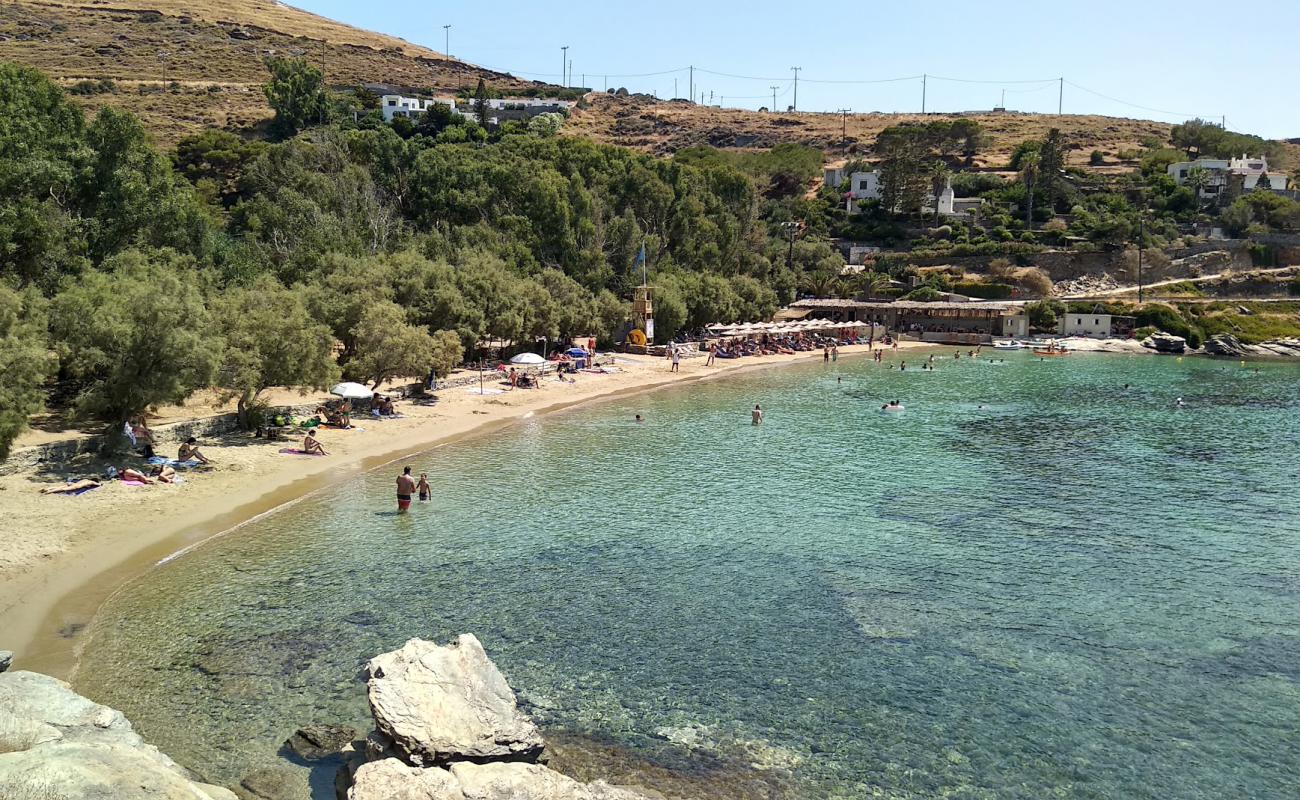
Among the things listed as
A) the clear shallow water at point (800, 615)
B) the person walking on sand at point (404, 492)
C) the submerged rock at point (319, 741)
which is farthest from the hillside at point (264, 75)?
the submerged rock at point (319, 741)

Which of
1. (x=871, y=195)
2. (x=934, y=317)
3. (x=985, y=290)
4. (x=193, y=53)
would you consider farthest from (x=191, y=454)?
(x=193, y=53)

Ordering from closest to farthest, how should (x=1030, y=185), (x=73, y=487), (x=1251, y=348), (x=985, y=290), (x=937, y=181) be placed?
(x=73, y=487) < (x=1251, y=348) < (x=985, y=290) < (x=1030, y=185) < (x=937, y=181)

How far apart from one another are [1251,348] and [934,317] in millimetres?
25983

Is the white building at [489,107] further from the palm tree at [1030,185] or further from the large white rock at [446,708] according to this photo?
the large white rock at [446,708]

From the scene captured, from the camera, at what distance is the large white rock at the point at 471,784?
1106cm

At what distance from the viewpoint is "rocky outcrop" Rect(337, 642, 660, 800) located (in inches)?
443

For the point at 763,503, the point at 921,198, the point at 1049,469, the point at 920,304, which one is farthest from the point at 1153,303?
the point at 763,503

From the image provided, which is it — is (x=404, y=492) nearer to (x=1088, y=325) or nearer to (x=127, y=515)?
(x=127, y=515)

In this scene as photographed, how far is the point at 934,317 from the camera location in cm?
8819

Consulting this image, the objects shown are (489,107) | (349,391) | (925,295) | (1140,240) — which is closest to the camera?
(349,391)

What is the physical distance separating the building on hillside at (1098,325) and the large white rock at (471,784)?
8448cm

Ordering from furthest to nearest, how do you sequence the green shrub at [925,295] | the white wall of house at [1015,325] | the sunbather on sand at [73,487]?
the green shrub at [925,295] → the white wall of house at [1015,325] → the sunbather on sand at [73,487]

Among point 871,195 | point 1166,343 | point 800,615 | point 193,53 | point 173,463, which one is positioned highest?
point 193,53

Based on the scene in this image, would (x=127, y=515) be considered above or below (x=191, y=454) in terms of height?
below
